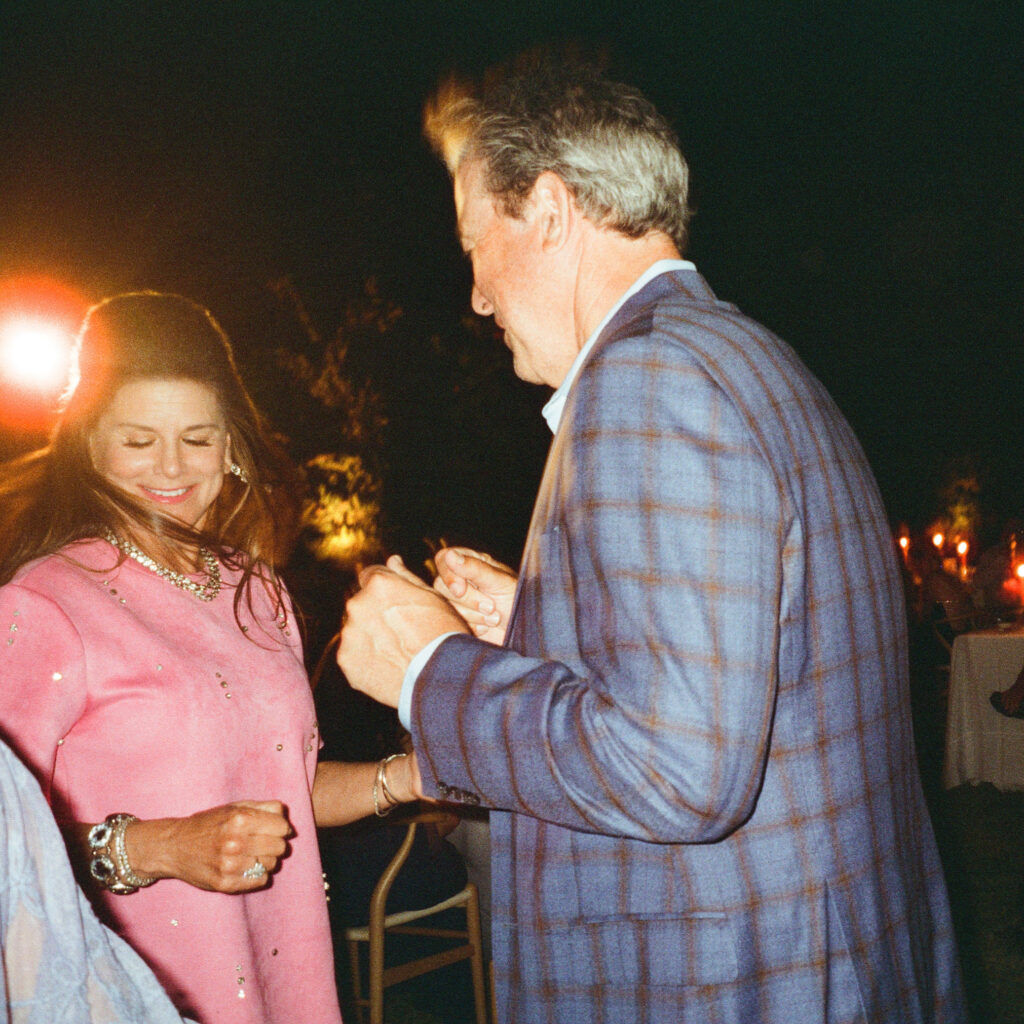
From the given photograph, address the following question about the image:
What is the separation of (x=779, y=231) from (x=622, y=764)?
42.0 ft

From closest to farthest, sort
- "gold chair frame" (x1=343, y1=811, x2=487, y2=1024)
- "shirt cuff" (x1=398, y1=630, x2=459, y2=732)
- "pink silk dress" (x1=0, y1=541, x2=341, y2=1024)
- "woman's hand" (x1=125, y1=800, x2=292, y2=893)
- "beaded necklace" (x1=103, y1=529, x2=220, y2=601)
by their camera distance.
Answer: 1. "shirt cuff" (x1=398, y1=630, x2=459, y2=732)
2. "woman's hand" (x1=125, y1=800, x2=292, y2=893)
3. "pink silk dress" (x1=0, y1=541, x2=341, y2=1024)
4. "beaded necklace" (x1=103, y1=529, x2=220, y2=601)
5. "gold chair frame" (x1=343, y1=811, x2=487, y2=1024)

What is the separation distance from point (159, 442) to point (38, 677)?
0.60 metres

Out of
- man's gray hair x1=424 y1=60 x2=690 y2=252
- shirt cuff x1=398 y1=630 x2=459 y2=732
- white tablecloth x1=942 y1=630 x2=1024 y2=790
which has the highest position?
man's gray hair x1=424 y1=60 x2=690 y2=252

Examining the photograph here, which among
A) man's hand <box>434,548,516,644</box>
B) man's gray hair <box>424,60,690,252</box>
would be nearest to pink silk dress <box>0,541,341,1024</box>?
man's hand <box>434,548,516,644</box>

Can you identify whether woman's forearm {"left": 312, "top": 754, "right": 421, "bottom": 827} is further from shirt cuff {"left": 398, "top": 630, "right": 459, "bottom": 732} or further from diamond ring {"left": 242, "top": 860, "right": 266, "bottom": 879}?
shirt cuff {"left": 398, "top": 630, "right": 459, "bottom": 732}

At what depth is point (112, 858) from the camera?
153cm

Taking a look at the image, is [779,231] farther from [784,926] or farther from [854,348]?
[784,926]

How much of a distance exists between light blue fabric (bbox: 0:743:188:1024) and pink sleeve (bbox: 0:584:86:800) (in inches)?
29.6

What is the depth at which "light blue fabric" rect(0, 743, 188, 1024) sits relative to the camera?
2.61ft

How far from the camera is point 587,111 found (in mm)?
1397

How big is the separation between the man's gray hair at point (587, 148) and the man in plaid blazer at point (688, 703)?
121 millimetres

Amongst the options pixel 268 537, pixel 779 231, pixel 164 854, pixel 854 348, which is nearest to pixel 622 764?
pixel 164 854

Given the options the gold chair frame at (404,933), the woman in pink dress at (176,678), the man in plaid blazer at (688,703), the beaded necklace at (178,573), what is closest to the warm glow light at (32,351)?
the gold chair frame at (404,933)

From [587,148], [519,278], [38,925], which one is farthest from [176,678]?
[587,148]
